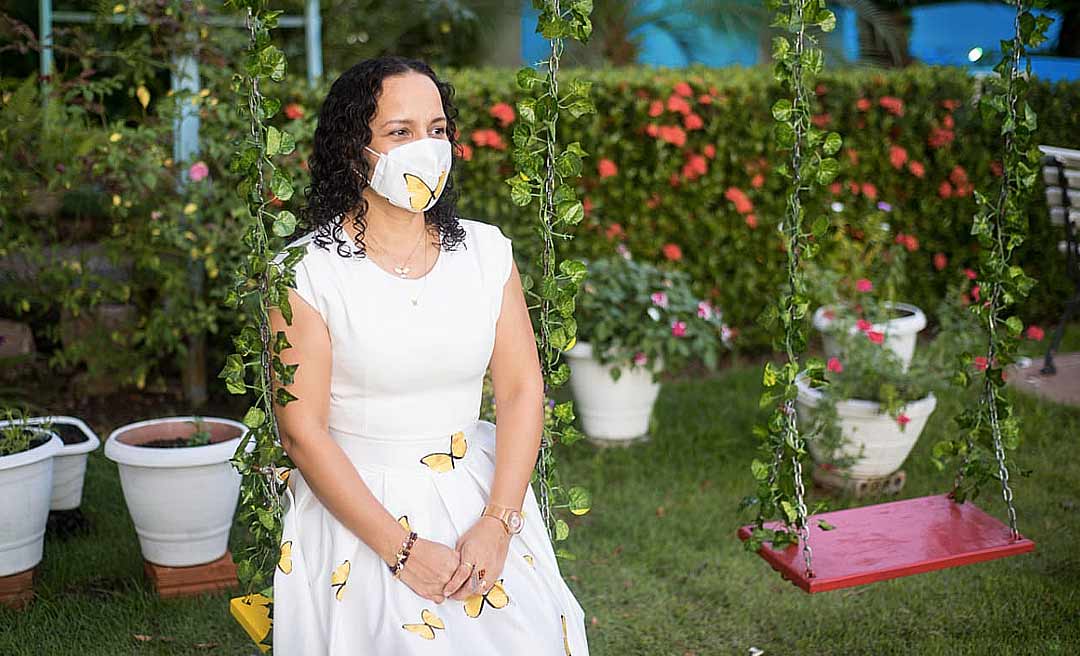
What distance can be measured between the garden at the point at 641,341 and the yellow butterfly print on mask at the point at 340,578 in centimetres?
14

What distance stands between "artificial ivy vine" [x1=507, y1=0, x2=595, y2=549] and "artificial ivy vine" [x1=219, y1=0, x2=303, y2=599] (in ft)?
1.69

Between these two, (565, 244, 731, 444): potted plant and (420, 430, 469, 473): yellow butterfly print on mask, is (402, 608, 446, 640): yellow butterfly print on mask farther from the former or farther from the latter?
(565, 244, 731, 444): potted plant

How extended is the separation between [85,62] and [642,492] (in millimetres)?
2998

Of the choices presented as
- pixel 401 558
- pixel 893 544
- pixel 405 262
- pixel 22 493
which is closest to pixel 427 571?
pixel 401 558

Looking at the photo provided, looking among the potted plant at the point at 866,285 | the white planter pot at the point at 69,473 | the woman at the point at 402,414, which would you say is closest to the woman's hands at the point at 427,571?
the woman at the point at 402,414

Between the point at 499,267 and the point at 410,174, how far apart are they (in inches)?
12.4

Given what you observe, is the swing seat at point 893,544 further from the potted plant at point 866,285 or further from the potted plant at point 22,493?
the potted plant at point 22,493

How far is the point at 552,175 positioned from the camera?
8.27ft

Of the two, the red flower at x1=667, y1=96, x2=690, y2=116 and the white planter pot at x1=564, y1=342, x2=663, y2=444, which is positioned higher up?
the red flower at x1=667, y1=96, x2=690, y2=116

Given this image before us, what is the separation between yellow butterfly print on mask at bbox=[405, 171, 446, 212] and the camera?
2.45 meters

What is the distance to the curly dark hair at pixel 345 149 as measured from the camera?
8.06ft

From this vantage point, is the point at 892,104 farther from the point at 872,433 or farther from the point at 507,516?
the point at 507,516

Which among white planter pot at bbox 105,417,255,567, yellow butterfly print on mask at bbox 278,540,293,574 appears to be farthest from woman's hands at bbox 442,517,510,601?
white planter pot at bbox 105,417,255,567

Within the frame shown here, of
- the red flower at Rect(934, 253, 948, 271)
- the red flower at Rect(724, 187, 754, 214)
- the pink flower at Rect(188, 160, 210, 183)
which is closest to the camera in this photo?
the pink flower at Rect(188, 160, 210, 183)
